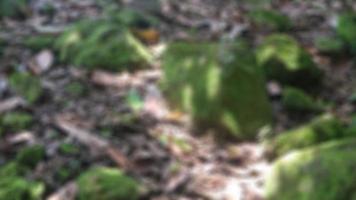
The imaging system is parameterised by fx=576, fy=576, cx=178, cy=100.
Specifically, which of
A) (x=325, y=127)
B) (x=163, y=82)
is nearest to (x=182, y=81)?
(x=163, y=82)

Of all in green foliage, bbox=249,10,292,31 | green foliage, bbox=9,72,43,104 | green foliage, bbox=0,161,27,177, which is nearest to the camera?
green foliage, bbox=0,161,27,177

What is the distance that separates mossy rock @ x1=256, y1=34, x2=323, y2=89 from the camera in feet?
18.7

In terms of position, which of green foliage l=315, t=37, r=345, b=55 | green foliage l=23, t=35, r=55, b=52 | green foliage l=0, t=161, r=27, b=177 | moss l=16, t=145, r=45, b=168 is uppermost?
green foliage l=315, t=37, r=345, b=55

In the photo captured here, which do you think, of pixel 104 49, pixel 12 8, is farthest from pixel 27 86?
pixel 12 8

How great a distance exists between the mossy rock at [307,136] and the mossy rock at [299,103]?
0.59 m

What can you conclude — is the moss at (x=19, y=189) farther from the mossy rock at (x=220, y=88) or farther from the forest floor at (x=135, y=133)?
→ the mossy rock at (x=220, y=88)

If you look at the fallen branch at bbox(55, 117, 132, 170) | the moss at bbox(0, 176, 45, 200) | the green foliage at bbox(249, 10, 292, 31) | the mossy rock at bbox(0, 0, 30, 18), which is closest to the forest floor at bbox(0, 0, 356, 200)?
the fallen branch at bbox(55, 117, 132, 170)

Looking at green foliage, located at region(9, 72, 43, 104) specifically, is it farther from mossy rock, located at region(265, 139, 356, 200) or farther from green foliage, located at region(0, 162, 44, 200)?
mossy rock, located at region(265, 139, 356, 200)

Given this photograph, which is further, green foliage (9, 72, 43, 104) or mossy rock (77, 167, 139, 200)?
green foliage (9, 72, 43, 104)

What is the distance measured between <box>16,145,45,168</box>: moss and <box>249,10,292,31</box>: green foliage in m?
3.77

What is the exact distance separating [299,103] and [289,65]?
57 centimetres

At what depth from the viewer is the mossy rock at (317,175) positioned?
348cm

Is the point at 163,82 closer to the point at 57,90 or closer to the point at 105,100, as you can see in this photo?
the point at 105,100

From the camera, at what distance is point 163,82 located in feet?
17.5
